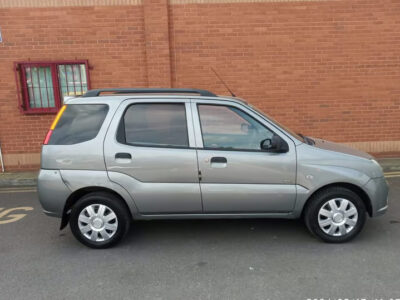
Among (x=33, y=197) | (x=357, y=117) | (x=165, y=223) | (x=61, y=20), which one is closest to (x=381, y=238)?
(x=165, y=223)

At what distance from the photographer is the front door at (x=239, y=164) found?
353 cm

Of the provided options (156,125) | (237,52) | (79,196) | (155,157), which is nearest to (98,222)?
(79,196)

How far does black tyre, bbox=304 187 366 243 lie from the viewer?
358 cm

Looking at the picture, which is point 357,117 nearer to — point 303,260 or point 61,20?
point 303,260

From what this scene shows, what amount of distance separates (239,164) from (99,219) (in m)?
1.66

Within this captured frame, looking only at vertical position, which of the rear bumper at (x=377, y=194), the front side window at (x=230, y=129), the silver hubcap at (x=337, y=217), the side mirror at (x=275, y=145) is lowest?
the silver hubcap at (x=337, y=217)

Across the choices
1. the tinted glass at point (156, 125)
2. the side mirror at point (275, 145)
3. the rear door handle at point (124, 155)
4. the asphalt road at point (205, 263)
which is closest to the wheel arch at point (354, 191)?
the asphalt road at point (205, 263)

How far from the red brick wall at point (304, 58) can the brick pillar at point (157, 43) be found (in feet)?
0.65

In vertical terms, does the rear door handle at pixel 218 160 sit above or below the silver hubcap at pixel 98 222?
above

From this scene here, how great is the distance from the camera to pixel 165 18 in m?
6.84

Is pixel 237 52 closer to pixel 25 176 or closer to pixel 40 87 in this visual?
pixel 40 87

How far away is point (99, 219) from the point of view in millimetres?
3588

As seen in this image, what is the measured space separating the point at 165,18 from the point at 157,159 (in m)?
4.41

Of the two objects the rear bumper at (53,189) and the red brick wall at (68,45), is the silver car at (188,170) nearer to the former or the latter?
the rear bumper at (53,189)
